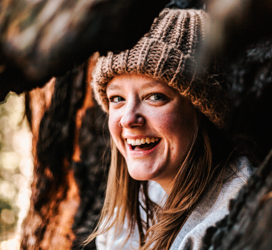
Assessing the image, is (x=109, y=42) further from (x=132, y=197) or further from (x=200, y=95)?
(x=132, y=197)

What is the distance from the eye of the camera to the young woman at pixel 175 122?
127cm

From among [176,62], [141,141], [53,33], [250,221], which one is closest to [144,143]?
[141,141]

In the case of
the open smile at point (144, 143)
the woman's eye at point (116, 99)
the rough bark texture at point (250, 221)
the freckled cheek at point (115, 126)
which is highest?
the woman's eye at point (116, 99)

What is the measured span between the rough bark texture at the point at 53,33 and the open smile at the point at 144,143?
1.05 metres

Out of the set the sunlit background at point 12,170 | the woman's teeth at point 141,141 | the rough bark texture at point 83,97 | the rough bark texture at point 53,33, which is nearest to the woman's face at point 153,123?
the woman's teeth at point 141,141

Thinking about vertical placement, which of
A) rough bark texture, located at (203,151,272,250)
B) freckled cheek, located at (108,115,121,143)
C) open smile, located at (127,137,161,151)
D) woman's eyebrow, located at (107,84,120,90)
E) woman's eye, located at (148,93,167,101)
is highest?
woman's eyebrow, located at (107,84,120,90)

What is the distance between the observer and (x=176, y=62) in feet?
4.13

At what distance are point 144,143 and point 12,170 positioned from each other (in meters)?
4.37

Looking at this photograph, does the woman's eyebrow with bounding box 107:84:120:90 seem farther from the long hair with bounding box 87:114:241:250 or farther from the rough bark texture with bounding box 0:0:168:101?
the rough bark texture with bounding box 0:0:168:101

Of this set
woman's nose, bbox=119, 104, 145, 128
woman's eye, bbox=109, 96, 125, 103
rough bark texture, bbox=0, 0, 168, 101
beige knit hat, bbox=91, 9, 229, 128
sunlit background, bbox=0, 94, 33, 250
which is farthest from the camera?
sunlit background, bbox=0, 94, 33, 250

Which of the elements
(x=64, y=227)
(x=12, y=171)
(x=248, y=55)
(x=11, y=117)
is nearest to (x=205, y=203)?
(x=248, y=55)

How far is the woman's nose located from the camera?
4.44 ft

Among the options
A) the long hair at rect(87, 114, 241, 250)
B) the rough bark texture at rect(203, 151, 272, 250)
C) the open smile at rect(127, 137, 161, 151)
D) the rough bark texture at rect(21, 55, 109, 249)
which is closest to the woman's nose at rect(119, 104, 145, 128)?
the open smile at rect(127, 137, 161, 151)

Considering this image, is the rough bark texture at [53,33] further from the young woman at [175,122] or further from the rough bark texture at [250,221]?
the young woman at [175,122]
